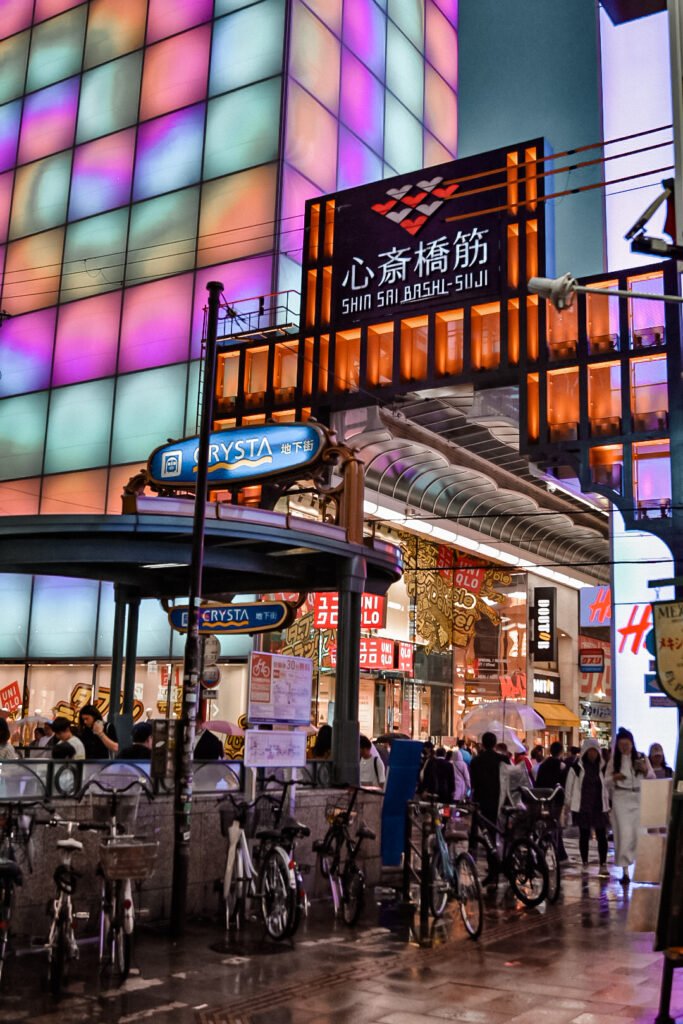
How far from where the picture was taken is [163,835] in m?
12.1

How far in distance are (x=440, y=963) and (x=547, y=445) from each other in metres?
19.3

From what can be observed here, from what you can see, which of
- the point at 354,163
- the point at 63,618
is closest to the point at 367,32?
the point at 354,163

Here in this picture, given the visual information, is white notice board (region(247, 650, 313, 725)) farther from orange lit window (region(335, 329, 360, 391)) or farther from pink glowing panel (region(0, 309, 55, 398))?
pink glowing panel (region(0, 309, 55, 398))

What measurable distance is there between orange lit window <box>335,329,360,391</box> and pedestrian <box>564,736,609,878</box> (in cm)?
1537

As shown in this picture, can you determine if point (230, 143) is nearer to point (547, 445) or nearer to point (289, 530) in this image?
point (547, 445)

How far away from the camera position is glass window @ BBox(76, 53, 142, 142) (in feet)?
121

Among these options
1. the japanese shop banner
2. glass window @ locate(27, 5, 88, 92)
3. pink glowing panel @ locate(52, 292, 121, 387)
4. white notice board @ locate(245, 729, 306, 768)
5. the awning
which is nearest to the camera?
the japanese shop banner

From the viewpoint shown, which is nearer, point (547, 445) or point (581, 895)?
point (581, 895)

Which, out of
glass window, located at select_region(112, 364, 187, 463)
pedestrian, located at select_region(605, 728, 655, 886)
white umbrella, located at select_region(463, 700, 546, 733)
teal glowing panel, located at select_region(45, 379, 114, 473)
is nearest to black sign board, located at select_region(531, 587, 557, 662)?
white umbrella, located at select_region(463, 700, 546, 733)

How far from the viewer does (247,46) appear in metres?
34.0

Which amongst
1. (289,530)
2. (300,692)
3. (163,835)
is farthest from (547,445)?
(163,835)

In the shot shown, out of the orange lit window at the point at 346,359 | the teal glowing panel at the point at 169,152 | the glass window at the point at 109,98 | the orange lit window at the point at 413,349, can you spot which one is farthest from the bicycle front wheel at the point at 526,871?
the glass window at the point at 109,98

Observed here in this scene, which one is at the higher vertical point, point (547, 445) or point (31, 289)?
point (31, 289)

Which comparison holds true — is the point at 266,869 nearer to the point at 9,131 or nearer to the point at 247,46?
the point at 247,46
